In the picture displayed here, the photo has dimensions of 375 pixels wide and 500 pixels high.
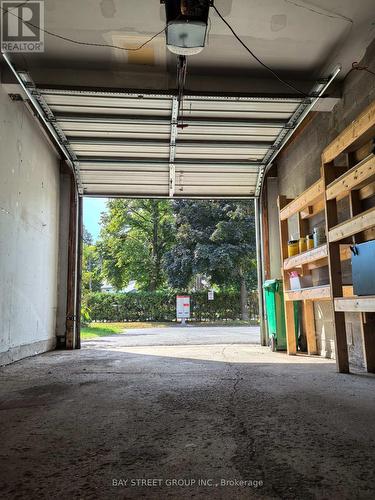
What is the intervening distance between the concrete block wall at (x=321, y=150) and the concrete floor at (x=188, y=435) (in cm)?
175

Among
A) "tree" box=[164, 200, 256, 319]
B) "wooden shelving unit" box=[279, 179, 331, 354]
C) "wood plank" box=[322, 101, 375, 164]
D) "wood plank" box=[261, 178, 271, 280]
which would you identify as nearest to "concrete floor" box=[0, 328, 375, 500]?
"wooden shelving unit" box=[279, 179, 331, 354]

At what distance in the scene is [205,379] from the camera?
4.53 meters

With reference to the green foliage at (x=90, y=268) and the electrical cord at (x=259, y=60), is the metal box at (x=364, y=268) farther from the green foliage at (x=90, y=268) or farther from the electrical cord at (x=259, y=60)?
the green foliage at (x=90, y=268)

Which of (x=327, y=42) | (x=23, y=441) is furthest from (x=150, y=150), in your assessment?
(x=23, y=441)

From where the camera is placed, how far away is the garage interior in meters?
2.27

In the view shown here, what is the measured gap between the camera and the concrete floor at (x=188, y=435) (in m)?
1.88

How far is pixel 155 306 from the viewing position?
82.1 feet

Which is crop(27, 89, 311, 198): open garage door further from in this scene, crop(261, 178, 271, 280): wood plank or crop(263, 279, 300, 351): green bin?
crop(263, 279, 300, 351): green bin

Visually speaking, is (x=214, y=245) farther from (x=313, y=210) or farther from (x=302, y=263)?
(x=302, y=263)

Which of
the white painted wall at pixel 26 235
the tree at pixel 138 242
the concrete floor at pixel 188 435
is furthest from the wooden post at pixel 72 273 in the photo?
the tree at pixel 138 242

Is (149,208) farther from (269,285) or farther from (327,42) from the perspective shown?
(327,42)

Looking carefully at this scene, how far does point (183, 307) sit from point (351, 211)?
59.9 ft

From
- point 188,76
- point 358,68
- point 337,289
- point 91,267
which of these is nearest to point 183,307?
point 188,76

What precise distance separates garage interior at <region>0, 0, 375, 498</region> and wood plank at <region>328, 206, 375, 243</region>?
28 mm
